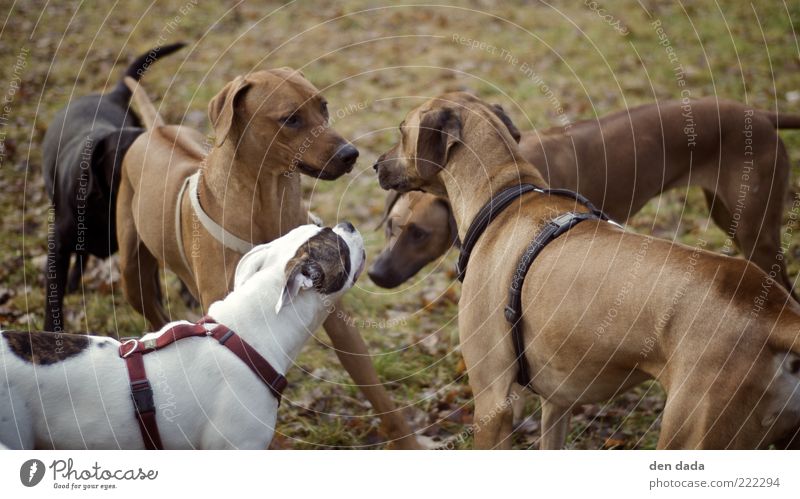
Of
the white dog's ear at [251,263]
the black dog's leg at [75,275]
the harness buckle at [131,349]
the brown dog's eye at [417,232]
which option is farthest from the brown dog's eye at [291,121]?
the black dog's leg at [75,275]

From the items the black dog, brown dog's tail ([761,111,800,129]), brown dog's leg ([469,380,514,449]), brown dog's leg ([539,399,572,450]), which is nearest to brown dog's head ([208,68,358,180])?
brown dog's leg ([469,380,514,449])

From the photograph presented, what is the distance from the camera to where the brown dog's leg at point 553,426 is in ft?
17.2

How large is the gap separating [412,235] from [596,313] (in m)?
2.65

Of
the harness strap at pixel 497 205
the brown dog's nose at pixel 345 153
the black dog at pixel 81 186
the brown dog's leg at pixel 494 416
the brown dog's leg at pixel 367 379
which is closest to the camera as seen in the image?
the brown dog's leg at pixel 494 416

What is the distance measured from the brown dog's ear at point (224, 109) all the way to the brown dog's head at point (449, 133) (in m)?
1.09

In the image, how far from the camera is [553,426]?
5.27m

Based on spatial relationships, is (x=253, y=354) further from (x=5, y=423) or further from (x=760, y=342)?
(x=760, y=342)

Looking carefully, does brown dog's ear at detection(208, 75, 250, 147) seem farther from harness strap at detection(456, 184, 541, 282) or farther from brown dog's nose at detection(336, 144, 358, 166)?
harness strap at detection(456, 184, 541, 282)

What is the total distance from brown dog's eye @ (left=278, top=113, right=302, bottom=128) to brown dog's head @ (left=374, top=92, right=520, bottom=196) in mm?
683

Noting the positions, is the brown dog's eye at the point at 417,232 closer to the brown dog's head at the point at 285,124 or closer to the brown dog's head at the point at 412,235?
the brown dog's head at the point at 412,235

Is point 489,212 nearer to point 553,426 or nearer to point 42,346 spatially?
point 553,426

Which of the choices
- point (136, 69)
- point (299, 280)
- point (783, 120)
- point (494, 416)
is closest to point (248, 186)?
point (299, 280)
